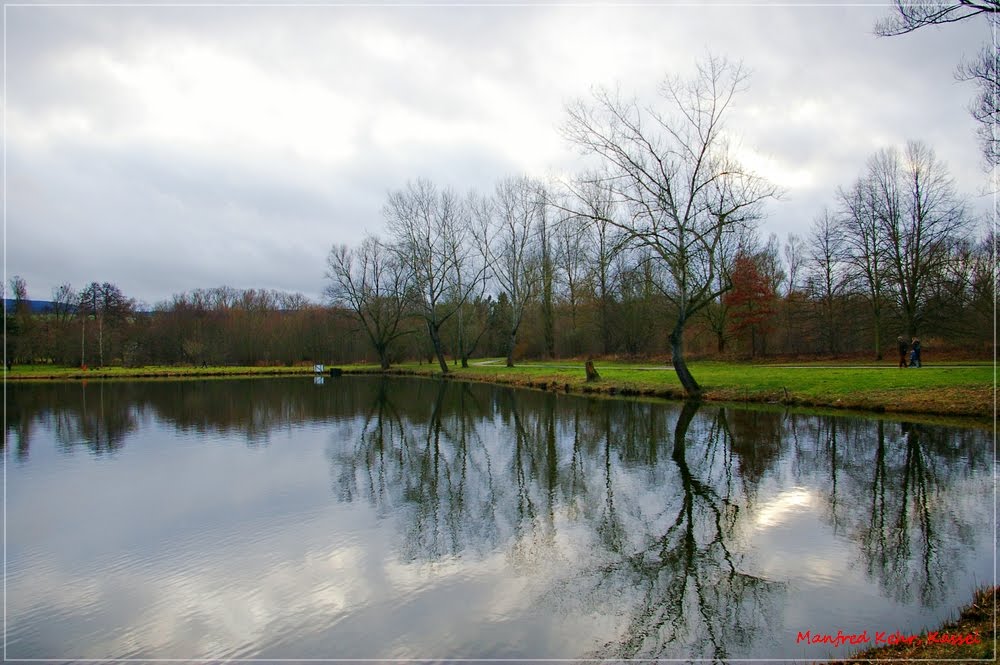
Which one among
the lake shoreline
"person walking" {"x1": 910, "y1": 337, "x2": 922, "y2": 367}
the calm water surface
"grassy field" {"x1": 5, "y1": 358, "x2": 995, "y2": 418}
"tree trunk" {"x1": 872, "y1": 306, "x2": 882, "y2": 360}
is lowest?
the calm water surface

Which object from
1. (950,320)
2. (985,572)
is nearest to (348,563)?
(985,572)

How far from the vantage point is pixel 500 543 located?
804 centimetres

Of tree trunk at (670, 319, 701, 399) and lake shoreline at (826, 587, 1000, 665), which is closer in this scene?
lake shoreline at (826, 587, 1000, 665)

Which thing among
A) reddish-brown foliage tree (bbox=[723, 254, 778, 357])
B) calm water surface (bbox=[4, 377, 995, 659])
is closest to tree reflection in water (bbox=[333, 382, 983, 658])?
calm water surface (bbox=[4, 377, 995, 659])

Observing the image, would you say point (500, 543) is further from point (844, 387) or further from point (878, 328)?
point (878, 328)

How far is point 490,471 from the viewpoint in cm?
1257

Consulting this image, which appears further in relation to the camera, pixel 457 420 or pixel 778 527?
pixel 457 420

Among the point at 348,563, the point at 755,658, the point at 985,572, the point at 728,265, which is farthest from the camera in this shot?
the point at 728,265

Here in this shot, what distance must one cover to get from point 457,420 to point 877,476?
1289 cm

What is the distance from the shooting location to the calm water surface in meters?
5.64

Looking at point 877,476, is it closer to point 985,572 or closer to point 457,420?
point 985,572
